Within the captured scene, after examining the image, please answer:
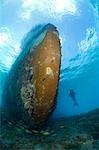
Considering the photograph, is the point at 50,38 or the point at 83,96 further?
the point at 83,96

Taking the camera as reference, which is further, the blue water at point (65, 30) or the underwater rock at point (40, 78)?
the blue water at point (65, 30)

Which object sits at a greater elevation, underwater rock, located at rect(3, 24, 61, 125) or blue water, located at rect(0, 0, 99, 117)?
blue water, located at rect(0, 0, 99, 117)

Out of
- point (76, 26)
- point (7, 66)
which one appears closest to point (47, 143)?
point (76, 26)

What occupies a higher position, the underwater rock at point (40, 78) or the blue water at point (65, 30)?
the blue water at point (65, 30)

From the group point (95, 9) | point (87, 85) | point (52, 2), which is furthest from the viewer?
point (87, 85)

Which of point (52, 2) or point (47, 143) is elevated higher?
point (52, 2)

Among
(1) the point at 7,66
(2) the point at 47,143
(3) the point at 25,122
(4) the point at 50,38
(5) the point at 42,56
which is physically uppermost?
(1) the point at 7,66

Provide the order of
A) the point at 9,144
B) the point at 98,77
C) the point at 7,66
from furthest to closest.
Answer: the point at 98,77 < the point at 7,66 < the point at 9,144

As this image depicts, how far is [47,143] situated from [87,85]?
85.1 feet

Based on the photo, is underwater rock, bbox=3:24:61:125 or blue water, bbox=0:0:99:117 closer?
underwater rock, bbox=3:24:61:125

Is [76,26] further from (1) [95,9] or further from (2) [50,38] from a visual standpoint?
(2) [50,38]

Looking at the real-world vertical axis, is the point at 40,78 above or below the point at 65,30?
below

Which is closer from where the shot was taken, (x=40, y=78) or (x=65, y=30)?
(x=40, y=78)

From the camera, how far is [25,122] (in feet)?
26.3
